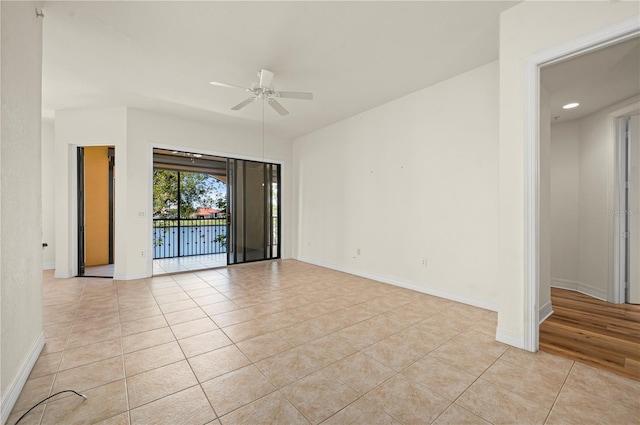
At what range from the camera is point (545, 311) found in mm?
3133

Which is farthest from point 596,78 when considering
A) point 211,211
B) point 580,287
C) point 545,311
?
point 211,211

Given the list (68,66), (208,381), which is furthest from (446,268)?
(68,66)

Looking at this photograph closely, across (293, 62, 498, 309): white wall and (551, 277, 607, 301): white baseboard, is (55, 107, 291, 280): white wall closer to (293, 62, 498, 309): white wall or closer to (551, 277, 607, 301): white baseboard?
(293, 62, 498, 309): white wall

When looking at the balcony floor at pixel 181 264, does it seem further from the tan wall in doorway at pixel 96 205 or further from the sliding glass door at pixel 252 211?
the tan wall in doorway at pixel 96 205

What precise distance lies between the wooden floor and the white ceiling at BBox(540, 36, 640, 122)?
248 centimetres

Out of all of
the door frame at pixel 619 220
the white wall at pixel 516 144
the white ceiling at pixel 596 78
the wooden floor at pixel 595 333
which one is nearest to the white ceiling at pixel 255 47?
the white wall at pixel 516 144

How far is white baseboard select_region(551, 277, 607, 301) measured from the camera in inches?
148

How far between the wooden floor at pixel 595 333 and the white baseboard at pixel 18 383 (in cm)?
387

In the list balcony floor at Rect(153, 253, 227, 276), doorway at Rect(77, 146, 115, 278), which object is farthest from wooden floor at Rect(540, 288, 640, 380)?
doorway at Rect(77, 146, 115, 278)

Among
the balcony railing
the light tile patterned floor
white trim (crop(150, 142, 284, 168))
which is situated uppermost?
white trim (crop(150, 142, 284, 168))

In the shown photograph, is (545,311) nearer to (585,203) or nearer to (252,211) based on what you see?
(585,203)

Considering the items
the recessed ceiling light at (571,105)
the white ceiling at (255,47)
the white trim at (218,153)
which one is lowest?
the white trim at (218,153)

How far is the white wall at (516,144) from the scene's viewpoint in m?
2.26

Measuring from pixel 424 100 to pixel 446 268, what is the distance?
8.07 ft
